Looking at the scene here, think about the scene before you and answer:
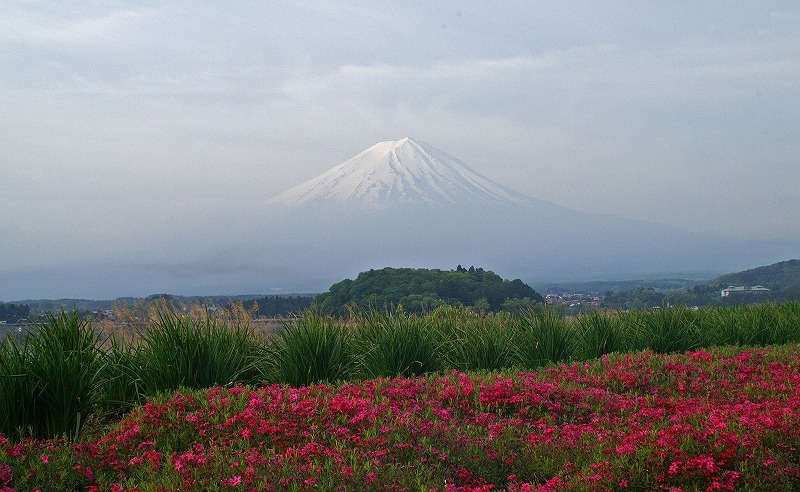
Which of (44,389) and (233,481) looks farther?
(44,389)

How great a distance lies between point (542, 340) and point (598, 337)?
42.6 inches

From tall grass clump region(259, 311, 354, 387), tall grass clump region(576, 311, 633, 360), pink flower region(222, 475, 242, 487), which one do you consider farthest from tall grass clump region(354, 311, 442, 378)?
pink flower region(222, 475, 242, 487)

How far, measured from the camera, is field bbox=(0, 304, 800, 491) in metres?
4.25

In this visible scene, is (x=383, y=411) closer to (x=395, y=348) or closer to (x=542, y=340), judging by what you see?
(x=395, y=348)

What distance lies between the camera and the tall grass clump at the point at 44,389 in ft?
18.7

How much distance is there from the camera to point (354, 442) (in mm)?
4805

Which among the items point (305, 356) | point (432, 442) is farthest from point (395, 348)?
point (432, 442)

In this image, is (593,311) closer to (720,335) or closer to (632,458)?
(720,335)

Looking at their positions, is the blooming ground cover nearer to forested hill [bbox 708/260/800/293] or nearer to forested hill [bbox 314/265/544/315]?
forested hill [bbox 314/265/544/315]

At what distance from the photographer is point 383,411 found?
545 cm

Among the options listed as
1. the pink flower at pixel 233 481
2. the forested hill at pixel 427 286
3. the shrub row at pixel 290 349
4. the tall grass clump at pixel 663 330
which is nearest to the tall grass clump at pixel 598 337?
the shrub row at pixel 290 349

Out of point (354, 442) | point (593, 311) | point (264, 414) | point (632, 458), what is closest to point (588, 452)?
point (632, 458)

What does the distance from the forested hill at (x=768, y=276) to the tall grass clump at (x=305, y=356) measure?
→ 97.6ft

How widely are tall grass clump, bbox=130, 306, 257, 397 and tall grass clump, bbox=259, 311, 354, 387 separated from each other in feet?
1.00
